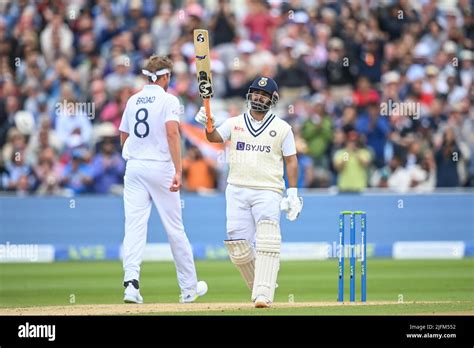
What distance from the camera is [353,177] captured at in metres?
21.0

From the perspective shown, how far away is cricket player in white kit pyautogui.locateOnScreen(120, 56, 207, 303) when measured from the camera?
12688mm

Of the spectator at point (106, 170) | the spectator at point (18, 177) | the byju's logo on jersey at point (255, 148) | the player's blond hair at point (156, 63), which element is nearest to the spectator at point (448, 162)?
the spectator at point (106, 170)

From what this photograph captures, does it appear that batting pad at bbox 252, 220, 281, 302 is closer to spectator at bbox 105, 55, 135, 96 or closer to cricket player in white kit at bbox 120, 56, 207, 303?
cricket player in white kit at bbox 120, 56, 207, 303

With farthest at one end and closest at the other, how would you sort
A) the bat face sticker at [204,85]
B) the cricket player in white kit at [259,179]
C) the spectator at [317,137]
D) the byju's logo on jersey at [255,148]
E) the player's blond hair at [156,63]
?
the spectator at [317,137], the player's blond hair at [156,63], the bat face sticker at [204,85], the byju's logo on jersey at [255,148], the cricket player in white kit at [259,179]

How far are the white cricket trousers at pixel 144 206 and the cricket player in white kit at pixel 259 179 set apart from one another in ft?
2.07

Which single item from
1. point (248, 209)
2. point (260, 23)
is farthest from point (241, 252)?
point (260, 23)

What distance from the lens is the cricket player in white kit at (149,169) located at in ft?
41.6

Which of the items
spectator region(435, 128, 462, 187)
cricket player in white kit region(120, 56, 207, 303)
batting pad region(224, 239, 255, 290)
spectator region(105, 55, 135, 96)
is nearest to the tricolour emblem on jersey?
cricket player in white kit region(120, 56, 207, 303)

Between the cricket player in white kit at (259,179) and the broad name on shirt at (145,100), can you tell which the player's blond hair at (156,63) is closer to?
the broad name on shirt at (145,100)

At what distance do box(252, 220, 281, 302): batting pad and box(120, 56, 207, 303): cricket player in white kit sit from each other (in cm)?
103
